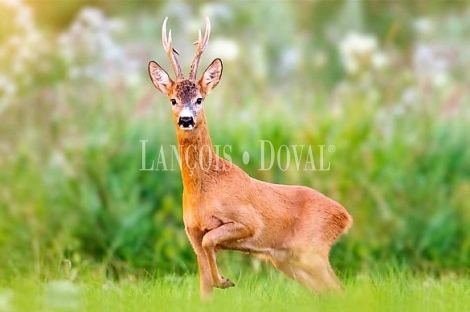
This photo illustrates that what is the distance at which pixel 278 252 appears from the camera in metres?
7.71

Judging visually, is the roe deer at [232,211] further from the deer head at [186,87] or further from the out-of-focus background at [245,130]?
the out-of-focus background at [245,130]

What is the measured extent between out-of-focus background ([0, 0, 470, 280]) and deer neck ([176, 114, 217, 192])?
8.61 ft

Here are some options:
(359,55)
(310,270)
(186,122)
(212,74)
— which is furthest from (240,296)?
(359,55)

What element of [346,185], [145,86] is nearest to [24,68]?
[145,86]

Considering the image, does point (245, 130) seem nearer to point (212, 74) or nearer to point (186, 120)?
point (212, 74)

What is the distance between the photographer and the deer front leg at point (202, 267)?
23.6 feet

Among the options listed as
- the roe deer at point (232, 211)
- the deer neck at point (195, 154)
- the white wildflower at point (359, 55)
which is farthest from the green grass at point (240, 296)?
the white wildflower at point (359, 55)

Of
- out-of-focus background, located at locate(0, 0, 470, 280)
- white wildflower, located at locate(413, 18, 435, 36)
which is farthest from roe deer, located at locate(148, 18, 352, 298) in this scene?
white wildflower, located at locate(413, 18, 435, 36)

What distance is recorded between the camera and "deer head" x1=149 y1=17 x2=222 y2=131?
7.43m

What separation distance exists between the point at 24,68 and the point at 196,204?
5.24 m

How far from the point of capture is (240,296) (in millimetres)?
7086

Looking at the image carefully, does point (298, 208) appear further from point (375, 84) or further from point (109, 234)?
point (375, 84)

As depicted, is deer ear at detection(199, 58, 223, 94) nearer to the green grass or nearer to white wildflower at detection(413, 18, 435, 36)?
the green grass

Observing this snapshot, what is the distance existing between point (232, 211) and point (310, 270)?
27.5 inches
